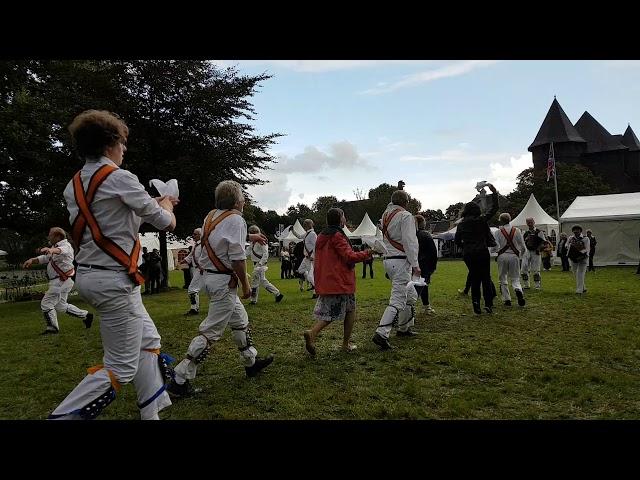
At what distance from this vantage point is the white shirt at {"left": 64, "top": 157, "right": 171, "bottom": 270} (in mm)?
2967

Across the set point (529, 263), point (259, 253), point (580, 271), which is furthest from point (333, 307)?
point (529, 263)

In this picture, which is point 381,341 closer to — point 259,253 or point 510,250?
point 510,250

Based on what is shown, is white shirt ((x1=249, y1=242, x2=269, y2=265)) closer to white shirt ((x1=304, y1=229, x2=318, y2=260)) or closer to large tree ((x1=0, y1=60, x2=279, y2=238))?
white shirt ((x1=304, y1=229, x2=318, y2=260))

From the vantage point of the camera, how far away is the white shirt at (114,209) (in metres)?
2.97

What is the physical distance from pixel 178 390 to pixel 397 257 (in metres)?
3.63

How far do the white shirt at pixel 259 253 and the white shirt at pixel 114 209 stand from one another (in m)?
9.42

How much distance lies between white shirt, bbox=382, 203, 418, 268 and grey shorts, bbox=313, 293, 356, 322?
3.58ft

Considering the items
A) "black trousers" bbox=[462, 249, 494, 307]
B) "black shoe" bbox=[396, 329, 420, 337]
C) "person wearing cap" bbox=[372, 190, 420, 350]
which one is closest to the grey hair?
"person wearing cap" bbox=[372, 190, 420, 350]

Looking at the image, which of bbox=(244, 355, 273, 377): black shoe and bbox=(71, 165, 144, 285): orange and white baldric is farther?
bbox=(244, 355, 273, 377): black shoe

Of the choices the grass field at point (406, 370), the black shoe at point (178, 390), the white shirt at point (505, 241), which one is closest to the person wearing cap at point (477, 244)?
the grass field at point (406, 370)

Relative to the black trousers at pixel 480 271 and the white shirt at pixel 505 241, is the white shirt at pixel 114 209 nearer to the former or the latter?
the black trousers at pixel 480 271
